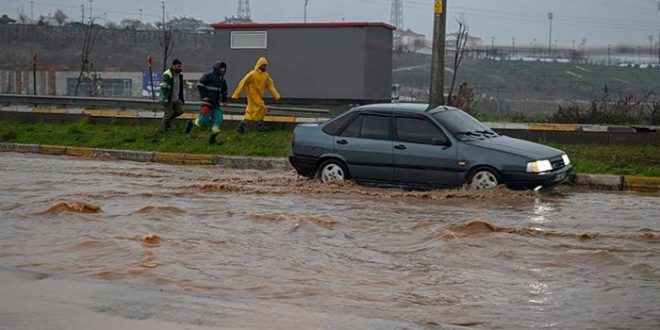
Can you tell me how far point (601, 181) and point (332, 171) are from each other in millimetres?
4423

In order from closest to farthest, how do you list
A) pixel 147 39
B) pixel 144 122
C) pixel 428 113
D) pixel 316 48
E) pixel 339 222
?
pixel 339 222
pixel 428 113
pixel 144 122
pixel 316 48
pixel 147 39

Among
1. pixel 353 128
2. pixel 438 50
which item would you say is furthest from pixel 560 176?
pixel 438 50

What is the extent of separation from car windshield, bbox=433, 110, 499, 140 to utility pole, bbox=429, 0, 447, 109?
13.5ft

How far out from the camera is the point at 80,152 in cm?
2047

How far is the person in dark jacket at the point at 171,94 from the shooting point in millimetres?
20438

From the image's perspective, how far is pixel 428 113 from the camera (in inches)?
564

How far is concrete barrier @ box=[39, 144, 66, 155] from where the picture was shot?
20.8 m

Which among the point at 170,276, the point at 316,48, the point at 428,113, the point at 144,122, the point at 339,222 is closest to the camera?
the point at 170,276

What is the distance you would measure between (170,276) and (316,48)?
19164 millimetres

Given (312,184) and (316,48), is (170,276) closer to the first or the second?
(312,184)

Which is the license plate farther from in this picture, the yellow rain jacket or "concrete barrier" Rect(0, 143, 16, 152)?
"concrete barrier" Rect(0, 143, 16, 152)

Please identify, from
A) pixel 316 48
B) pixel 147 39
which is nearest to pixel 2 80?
pixel 147 39

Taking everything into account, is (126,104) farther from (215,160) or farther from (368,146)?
(368,146)

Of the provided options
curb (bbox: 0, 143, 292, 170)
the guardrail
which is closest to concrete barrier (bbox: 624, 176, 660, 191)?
curb (bbox: 0, 143, 292, 170)
